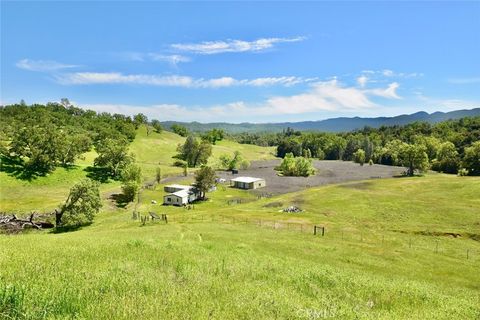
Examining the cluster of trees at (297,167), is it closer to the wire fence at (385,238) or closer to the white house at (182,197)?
the white house at (182,197)

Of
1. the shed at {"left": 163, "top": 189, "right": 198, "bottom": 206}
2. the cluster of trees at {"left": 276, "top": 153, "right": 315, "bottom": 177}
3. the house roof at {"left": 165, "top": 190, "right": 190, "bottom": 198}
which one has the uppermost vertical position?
the cluster of trees at {"left": 276, "top": 153, "right": 315, "bottom": 177}

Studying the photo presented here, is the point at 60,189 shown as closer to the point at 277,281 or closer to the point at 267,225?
the point at 267,225

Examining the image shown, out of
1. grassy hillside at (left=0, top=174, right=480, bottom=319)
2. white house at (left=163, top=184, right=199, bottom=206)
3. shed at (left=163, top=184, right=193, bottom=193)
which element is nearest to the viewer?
grassy hillside at (left=0, top=174, right=480, bottom=319)

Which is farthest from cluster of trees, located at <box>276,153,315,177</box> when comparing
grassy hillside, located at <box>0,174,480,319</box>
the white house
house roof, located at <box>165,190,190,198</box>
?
grassy hillside, located at <box>0,174,480,319</box>

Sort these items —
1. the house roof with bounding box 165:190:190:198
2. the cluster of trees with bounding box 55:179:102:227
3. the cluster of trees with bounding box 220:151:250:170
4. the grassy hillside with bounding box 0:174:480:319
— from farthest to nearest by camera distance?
the cluster of trees with bounding box 220:151:250:170
the house roof with bounding box 165:190:190:198
the cluster of trees with bounding box 55:179:102:227
the grassy hillside with bounding box 0:174:480:319

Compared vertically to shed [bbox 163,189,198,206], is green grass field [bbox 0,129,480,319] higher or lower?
higher

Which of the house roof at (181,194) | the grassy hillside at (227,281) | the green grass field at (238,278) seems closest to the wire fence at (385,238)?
the green grass field at (238,278)

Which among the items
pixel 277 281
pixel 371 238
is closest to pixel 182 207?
pixel 371 238

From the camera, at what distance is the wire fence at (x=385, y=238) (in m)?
48.6

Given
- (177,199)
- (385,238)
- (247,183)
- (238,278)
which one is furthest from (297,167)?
(238,278)

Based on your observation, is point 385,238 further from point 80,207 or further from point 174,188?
point 174,188

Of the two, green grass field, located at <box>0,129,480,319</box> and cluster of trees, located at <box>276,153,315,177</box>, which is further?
cluster of trees, located at <box>276,153,315,177</box>

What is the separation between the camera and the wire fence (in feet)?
159

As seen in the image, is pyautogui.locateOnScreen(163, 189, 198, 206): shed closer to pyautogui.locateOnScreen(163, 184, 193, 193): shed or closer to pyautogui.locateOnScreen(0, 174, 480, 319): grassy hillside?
pyautogui.locateOnScreen(163, 184, 193, 193): shed
